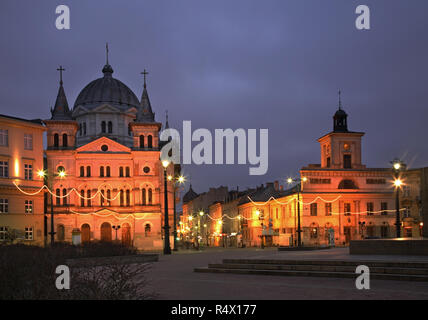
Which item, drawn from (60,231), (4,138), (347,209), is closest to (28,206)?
(4,138)

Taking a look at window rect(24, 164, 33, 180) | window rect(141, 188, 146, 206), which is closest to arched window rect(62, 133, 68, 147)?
window rect(141, 188, 146, 206)

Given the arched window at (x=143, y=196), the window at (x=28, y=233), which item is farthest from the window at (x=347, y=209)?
the window at (x=28, y=233)

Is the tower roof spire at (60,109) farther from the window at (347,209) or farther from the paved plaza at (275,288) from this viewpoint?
the paved plaza at (275,288)

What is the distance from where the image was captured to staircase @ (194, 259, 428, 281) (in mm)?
15703

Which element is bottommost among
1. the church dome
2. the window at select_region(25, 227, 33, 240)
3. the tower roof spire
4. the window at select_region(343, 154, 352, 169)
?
the window at select_region(25, 227, 33, 240)

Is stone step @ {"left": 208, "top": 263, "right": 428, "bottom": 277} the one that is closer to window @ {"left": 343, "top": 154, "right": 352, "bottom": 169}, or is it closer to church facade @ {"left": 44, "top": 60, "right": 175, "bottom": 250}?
church facade @ {"left": 44, "top": 60, "right": 175, "bottom": 250}

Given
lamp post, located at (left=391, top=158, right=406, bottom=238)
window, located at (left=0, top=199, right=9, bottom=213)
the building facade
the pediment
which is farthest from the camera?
the pediment

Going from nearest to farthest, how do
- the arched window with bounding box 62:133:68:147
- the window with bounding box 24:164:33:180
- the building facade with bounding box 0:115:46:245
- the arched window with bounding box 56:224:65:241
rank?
the building facade with bounding box 0:115:46:245
the window with bounding box 24:164:33:180
the arched window with bounding box 56:224:65:241
the arched window with bounding box 62:133:68:147

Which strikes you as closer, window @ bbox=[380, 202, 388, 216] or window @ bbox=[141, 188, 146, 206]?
window @ bbox=[141, 188, 146, 206]

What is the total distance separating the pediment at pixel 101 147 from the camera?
74137mm

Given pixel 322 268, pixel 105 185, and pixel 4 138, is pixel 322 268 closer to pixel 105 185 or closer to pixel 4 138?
pixel 4 138
